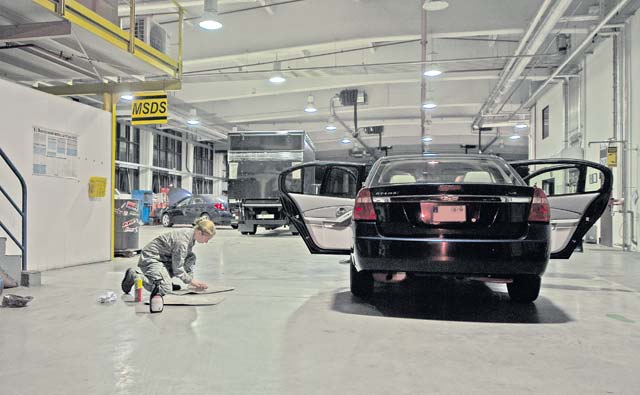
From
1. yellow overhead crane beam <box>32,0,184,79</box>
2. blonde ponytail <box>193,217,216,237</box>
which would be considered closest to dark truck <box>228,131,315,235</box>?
yellow overhead crane beam <box>32,0,184,79</box>

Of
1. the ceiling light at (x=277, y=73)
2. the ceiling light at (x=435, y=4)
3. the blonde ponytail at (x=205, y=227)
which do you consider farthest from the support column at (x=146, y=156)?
the blonde ponytail at (x=205, y=227)

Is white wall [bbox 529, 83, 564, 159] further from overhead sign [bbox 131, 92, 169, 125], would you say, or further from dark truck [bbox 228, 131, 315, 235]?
overhead sign [bbox 131, 92, 169, 125]

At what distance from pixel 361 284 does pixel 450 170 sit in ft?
5.09

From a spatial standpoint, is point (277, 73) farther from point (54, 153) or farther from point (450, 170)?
point (450, 170)

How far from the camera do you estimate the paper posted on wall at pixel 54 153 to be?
665cm

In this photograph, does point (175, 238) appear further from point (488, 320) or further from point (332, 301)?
point (488, 320)

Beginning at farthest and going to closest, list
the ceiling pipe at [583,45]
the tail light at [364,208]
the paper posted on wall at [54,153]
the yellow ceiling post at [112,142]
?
the ceiling pipe at [583,45] < the yellow ceiling post at [112,142] < the paper posted on wall at [54,153] < the tail light at [364,208]

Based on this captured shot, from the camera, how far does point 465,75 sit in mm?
14938

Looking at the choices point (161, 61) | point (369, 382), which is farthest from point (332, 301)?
point (161, 61)

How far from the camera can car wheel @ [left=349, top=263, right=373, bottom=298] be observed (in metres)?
4.81

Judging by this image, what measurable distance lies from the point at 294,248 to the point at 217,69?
557cm

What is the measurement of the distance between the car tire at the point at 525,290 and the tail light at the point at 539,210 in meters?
0.86

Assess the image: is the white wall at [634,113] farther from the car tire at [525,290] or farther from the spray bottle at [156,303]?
the spray bottle at [156,303]

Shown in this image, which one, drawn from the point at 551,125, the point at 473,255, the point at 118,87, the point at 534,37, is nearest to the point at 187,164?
the point at 551,125
